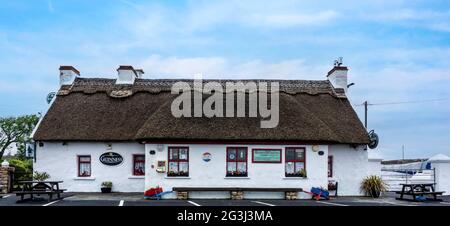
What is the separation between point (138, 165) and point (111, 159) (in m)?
1.33

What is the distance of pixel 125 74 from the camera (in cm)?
2820

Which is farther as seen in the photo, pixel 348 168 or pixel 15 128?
pixel 15 128

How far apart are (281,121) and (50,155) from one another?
11398 mm

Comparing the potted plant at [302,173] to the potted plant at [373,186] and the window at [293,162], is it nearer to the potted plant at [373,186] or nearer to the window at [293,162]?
the window at [293,162]

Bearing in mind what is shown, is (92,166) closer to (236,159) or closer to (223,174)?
(223,174)

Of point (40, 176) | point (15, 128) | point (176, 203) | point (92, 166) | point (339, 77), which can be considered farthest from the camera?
point (15, 128)

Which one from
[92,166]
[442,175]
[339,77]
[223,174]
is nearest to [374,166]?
[442,175]

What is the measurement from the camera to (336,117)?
989 inches

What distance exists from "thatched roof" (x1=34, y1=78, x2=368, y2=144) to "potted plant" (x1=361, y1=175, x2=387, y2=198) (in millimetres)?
1868

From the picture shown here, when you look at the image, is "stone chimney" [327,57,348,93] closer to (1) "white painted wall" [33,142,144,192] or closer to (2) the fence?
(2) the fence

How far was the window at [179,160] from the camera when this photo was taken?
2153 centimetres

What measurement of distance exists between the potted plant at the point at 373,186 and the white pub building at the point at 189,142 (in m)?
0.44
